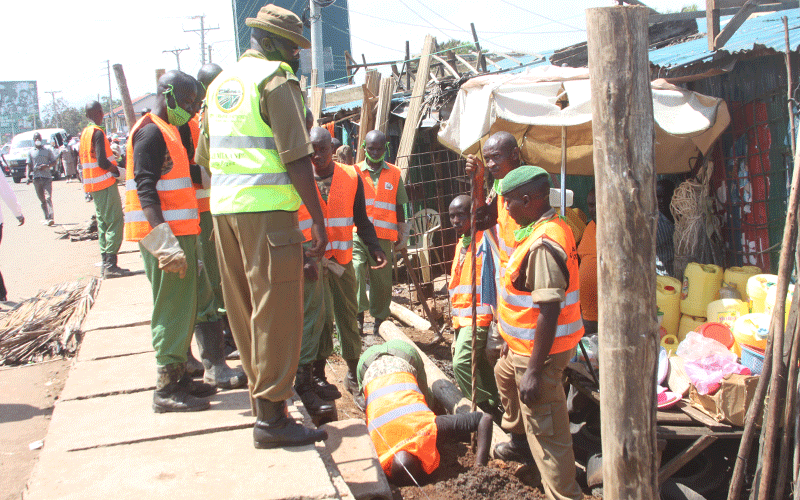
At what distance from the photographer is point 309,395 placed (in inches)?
166

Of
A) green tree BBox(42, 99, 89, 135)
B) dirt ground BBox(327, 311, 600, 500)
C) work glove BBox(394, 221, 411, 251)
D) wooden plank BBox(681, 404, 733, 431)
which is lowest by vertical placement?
dirt ground BBox(327, 311, 600, 500)

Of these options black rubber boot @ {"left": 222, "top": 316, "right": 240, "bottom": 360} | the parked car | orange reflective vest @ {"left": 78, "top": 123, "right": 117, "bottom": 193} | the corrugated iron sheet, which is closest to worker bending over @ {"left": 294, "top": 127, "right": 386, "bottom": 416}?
black rubber boot @ {"left": 222, "top": 316, "right": 240, "bottom": 360}

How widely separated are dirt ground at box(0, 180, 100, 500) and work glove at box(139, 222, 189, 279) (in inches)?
55.1

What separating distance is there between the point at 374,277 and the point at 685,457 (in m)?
3.44

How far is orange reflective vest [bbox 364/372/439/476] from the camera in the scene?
3.92 metres

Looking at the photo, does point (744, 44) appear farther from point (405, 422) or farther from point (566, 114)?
point (405, 422)

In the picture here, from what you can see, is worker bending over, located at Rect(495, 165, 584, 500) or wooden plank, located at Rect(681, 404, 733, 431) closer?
worker bending over, located at Rect(495, 165, 584, 500)

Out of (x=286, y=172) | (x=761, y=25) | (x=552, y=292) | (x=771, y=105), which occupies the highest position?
(x=761, y=25)

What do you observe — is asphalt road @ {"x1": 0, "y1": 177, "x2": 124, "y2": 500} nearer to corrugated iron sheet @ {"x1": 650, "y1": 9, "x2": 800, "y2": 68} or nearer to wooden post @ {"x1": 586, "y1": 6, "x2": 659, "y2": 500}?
wooden post @ {"x1": 586, "y1": 6, "x2": 659, "y2": 500}

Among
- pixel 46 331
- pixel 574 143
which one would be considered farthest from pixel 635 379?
pixel 46 331

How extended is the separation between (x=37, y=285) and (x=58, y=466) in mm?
7190

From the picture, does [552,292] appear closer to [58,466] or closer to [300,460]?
[300,460]

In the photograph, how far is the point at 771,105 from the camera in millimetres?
4980

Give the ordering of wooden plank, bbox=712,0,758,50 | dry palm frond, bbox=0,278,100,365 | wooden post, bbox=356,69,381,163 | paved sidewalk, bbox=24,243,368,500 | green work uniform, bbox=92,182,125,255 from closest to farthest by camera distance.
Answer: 1. paved sidewalk, bbox=24,243,368,500
2. wooden plank, bbox=712,0,758,50
3. dry palm frond, bbox=0,278,100,365
4. green work uniform, bbox=92,182,125,255
5. wooden post, bbox=356,69,381,163
